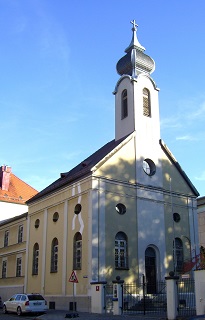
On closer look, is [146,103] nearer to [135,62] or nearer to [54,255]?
[135,62]

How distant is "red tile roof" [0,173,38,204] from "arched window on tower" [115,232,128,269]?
25.8 m

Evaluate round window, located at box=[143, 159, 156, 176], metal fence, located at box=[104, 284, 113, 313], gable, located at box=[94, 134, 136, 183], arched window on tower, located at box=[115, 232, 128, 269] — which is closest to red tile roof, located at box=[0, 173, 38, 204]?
round window, located at box=[143, 159, 156, 176]

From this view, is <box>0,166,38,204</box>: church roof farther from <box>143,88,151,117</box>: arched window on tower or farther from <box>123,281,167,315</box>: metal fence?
<box>123,281,167,315</box>: metal fence

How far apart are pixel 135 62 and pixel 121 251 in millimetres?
14172

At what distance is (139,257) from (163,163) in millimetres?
7504

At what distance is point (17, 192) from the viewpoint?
49.3 meters

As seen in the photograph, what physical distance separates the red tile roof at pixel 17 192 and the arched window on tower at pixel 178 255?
84.7 ft

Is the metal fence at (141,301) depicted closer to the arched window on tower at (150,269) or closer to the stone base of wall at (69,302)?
the arched window on tower at (150,269)

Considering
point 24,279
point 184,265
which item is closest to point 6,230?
point 24,279

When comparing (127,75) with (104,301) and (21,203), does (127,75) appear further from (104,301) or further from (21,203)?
(21,203)

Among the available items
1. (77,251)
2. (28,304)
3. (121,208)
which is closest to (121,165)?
(121,208)

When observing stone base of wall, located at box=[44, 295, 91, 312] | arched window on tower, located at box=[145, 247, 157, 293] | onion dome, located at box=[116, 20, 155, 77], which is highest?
onion dome, located at box=[116, 20, 155, 77]

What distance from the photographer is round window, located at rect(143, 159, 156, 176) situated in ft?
90.6

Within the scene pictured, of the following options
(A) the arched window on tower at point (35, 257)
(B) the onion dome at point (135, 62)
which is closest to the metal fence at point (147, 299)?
(A) the arched window on tower at point (35, 257)
